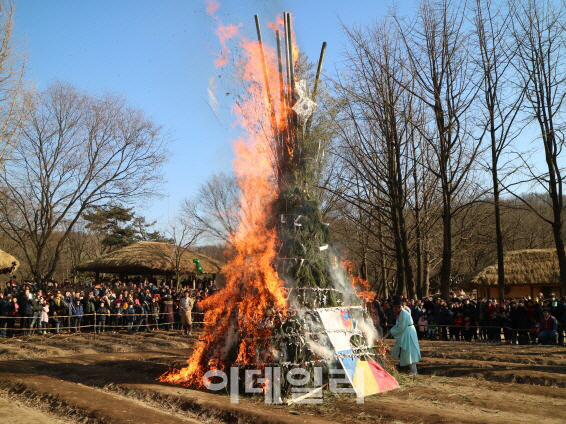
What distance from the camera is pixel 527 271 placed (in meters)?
32.3

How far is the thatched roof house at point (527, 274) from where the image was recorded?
31.8 metres

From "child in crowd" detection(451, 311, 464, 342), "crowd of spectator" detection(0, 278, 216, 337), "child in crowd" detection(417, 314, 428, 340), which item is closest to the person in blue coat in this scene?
"crowd of spectator" detection(0, 278, 216, 337)

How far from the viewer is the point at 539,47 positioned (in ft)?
72.0

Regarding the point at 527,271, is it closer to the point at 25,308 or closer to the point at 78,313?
the point at 78,313

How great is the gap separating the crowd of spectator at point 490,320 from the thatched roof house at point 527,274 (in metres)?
11.3

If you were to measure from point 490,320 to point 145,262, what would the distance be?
22.7 metres

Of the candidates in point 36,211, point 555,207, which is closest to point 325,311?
point 555,207

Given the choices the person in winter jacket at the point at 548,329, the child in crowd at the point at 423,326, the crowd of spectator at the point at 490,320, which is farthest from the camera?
the child in crowd at the point at 423,326

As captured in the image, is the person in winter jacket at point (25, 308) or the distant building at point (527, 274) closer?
the person in winter jacket at point (25, 308)

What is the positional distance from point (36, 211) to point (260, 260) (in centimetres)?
2016

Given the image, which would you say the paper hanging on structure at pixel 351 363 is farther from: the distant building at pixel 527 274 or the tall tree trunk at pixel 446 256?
the distant building at pixel 527 274

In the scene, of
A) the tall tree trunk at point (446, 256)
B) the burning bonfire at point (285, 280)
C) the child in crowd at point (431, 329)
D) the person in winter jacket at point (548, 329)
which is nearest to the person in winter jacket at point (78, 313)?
the burning bonfire at point (285, 280)

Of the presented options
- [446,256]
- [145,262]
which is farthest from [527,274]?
[145,262]

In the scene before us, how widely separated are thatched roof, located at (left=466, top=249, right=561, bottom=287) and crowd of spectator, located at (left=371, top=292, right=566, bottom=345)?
11291 mm
